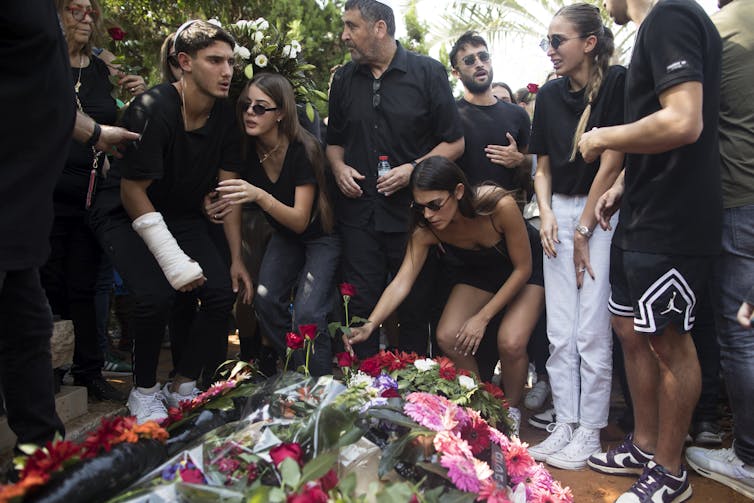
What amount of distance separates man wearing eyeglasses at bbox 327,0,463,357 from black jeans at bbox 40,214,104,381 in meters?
1.56

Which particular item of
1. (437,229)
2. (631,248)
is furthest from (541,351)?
(631,248)

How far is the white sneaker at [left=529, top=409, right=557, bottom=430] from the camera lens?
415 centimetres

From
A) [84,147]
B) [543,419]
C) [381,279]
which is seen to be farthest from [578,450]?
[84,147]

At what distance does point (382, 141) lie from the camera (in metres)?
4.16

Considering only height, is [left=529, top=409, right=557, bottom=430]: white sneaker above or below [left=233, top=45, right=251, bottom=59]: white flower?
below

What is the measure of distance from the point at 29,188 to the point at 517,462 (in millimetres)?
1952

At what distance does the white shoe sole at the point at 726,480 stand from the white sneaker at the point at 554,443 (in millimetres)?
625

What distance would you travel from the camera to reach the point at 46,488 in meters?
1.56

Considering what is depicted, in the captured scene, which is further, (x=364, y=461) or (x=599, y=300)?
(x=599, y=300)

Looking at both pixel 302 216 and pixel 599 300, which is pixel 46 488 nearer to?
pixel 302 216

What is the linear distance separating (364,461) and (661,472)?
70.3 inches

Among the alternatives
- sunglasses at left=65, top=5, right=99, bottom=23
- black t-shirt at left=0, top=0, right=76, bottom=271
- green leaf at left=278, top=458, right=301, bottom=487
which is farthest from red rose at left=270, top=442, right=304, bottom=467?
sunglasses at left=65, top=5, right=99, bottom=23

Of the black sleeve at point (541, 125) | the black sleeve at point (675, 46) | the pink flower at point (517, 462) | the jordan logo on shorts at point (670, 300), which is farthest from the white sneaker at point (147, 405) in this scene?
the black sleeve at point (675, 46)

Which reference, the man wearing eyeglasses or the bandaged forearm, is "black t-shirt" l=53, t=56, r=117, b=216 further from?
the man wearing eyeglasses
